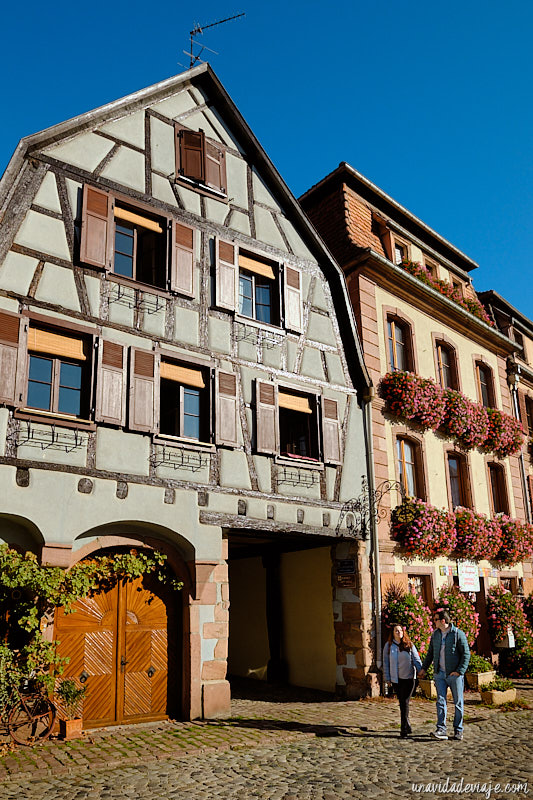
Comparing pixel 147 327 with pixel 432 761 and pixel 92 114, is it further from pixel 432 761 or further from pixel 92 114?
pixel 432 761

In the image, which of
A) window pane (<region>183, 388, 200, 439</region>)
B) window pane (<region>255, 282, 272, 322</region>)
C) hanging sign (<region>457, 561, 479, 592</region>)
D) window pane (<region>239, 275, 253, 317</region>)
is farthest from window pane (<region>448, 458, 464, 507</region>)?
window pane (<region>183, 388, 200, 439</region>)

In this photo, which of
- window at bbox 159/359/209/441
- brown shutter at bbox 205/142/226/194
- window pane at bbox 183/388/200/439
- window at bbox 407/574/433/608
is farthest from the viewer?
window at bbox 407/574/433/608

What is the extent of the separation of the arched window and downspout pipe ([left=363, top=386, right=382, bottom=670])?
1.29 m

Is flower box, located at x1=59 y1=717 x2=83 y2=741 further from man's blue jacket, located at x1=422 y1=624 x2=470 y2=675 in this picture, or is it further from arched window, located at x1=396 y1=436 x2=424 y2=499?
arched window, located at x1=396 y1=436 x2=424 y2=499

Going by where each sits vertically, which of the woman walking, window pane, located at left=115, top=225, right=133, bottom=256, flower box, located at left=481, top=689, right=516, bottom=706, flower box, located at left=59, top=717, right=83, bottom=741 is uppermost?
window pane, located at left=115, top=225, right=133, bottom=256

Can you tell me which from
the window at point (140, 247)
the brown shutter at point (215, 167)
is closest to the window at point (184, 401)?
the window at point (140, 247)

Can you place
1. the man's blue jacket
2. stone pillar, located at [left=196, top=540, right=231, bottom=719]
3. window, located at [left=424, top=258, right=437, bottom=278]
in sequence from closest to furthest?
the man's blue jacket → stone pillar, located at [left=196, top=540, right=231, bottom=719] → window, located at [left=424, top=258, right=437, bottom=278]

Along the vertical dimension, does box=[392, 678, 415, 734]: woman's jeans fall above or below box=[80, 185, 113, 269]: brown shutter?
below

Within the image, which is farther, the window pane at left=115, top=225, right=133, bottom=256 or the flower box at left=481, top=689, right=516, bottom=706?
the flower box at left=481, top=689, right=516, bottom=706

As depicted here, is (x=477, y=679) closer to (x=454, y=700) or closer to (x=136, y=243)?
(x=454, y=700)

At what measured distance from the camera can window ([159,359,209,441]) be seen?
11555mm

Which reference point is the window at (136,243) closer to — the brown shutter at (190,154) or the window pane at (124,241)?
the window pane at (124,241)

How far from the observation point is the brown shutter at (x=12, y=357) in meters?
9.51

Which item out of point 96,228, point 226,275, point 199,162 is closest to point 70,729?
point 96,228
